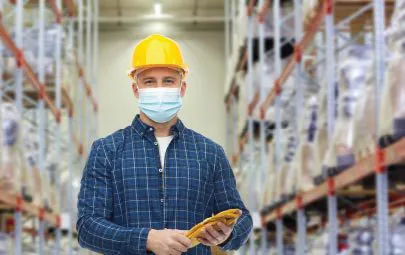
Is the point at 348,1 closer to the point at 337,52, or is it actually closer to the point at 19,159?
the point at 337,52

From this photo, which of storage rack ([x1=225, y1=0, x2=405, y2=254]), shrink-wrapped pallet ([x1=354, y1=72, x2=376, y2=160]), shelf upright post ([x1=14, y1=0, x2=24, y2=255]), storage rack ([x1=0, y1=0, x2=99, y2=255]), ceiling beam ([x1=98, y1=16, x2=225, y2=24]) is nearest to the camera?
storage rack ([x1=225, y1=0, x2=405, y2=254])

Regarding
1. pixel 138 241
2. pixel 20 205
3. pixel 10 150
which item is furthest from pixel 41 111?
pixel 138 241

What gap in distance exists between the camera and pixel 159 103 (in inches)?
109

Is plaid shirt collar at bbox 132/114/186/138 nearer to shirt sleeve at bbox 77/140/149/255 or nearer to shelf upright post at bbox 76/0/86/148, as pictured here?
shirt sleeve at bbox 77/140/149/255

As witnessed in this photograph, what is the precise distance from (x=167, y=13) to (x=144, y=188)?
19.3 meters

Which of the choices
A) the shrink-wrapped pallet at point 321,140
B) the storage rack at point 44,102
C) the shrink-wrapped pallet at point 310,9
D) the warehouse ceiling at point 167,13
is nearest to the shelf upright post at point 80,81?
the storage rack at point 44,102

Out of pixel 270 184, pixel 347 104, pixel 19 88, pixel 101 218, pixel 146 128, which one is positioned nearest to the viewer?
pixel 101 218

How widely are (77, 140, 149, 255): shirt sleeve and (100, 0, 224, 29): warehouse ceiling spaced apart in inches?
727

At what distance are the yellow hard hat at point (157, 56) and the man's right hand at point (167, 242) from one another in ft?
1.79

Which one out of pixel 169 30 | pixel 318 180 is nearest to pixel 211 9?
pixel 169 30

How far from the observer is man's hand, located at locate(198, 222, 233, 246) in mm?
2561

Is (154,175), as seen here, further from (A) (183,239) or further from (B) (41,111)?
(B) (41,111)

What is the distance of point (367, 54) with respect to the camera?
6.08 meters

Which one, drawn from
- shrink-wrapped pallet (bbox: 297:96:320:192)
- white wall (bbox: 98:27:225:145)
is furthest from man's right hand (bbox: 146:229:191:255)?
white wall (bbox: 98:27:225:145)
